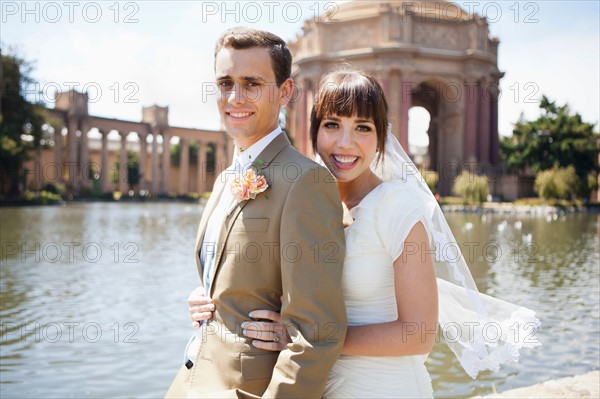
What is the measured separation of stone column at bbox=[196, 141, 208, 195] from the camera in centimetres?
8112

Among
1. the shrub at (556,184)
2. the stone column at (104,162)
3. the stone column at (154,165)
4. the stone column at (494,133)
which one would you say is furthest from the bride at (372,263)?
the stone column at (154,165)

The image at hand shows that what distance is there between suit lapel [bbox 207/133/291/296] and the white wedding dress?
425mm

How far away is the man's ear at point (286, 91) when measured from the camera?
2.56 m

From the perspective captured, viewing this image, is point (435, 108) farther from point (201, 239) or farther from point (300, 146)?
point (201, 239)

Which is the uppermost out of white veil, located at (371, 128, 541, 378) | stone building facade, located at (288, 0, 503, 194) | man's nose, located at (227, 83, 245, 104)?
stone building facade, located at (288, 0, 503, 194)

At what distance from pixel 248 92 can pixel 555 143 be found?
54103 mm

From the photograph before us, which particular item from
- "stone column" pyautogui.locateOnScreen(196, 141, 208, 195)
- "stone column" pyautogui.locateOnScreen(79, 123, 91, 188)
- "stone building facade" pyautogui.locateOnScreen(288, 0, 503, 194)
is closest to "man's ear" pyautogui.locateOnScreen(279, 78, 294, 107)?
"stone building facade" pyautogui.locateOnScreen(288, 0, 503, 194)

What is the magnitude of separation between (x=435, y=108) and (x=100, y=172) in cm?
3962

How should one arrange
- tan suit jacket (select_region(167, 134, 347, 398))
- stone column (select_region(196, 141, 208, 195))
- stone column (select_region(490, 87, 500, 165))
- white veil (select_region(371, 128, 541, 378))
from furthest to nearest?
stone column (select_region(196, 141, 208, 195))
stone column (select_region(490, 87, 500, 165))
white veil (select_region(371, 128, 541, 378))
tan suit jacket (select_region(167, 134, 347, 398))

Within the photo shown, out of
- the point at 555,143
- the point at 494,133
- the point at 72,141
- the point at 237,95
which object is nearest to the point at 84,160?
the point at 72,141

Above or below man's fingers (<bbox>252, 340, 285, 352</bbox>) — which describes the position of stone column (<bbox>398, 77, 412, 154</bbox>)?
above

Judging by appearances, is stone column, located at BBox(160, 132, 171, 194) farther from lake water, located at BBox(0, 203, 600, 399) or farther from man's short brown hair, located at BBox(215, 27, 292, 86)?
man's short brown hair, located at BBox(215, 27, 292, 86)

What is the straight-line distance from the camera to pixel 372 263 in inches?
99.4

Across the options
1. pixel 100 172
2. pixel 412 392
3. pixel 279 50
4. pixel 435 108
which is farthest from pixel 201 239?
pixel 100 172
